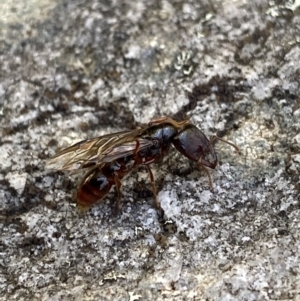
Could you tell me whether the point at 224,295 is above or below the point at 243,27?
below

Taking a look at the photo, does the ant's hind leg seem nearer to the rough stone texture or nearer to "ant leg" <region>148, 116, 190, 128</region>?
the rough stone texture

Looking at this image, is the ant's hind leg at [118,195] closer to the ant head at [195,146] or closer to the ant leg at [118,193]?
the ant leg at [118,193]

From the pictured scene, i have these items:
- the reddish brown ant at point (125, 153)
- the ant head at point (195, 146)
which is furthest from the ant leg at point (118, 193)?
the ant head at point (195, 146)

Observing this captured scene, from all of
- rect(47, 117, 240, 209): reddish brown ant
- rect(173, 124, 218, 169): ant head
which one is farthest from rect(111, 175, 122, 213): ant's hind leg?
rect(173, 124, 218, 169): ant head

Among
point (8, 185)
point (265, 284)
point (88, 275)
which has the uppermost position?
point (8, 185)

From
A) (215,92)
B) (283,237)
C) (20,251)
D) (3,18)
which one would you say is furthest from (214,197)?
(3,18)

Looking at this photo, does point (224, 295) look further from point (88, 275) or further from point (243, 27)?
point (243, 27)

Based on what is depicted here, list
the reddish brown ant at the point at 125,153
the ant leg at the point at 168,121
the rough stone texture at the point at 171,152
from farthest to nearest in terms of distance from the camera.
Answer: the ant leg at the point at 168,121, the reddish brown ant at the point at 125,153, the rough stone texture at the point at 171,152

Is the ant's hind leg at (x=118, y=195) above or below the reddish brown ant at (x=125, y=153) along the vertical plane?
below
